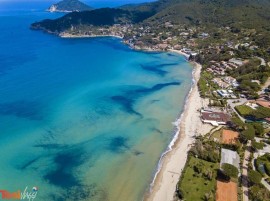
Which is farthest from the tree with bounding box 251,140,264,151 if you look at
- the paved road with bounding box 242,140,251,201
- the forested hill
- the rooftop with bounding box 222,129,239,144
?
the forested hill

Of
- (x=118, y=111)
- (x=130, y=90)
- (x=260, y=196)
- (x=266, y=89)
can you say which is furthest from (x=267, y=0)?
(x=260, y=196)

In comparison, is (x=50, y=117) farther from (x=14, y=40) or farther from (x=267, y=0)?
(x=267, y=0)

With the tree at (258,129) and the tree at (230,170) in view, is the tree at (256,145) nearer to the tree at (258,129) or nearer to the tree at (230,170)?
the tree at (258,129)

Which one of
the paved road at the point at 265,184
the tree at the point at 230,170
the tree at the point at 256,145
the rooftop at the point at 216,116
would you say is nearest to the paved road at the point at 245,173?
the tree at the point at 256,145

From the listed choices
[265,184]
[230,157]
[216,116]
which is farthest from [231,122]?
[265,184]

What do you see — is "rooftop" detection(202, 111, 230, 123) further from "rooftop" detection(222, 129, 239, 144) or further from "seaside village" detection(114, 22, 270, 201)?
"rooftop" detection(222, 129, 239, 144)

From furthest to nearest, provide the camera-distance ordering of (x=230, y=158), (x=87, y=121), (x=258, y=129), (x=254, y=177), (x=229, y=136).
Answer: (x=87, y=121) → (x=229, y=136) → (x=258, y=129) → (x=230, y=158) → (x=254, y=177)

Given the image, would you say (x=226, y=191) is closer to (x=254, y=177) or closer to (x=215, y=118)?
(x=254, y=177)

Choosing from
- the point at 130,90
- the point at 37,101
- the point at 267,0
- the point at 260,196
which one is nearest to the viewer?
the point at 260,196
